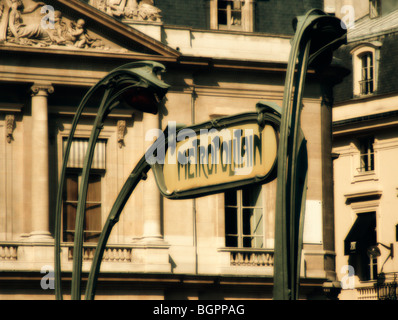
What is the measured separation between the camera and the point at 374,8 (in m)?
56.8

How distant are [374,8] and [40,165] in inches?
1053

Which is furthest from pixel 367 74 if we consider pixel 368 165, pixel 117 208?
pixel 117 208

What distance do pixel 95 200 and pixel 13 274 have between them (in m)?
3.80

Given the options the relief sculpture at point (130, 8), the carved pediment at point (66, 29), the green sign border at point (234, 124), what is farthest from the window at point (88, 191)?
the green sign border at point (234, 124)

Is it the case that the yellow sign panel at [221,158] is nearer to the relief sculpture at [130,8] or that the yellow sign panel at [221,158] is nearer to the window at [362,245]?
the relief sculpture at [130,8]

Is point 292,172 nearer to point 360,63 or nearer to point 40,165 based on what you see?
point 40,165

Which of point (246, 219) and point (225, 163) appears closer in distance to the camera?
point (225, 163)

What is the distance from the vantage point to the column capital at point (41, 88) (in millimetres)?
34688

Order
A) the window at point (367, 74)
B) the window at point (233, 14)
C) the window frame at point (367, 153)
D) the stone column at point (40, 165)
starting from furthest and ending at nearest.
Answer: the window at point (367, 74) → the window frame at point (367, 153) → the window at point (233, 14) → the stone column at point (40, 165)

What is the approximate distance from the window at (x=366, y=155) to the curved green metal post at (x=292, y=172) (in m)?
38.2
